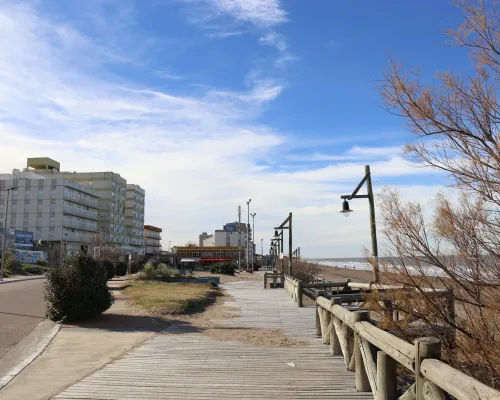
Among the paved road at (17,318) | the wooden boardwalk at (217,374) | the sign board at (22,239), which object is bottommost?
the wooden boardwalk at (217,374)

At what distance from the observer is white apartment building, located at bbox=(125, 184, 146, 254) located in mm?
125062

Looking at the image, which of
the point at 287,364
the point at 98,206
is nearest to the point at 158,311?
the point at 287,364

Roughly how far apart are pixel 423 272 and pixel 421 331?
1.01 m

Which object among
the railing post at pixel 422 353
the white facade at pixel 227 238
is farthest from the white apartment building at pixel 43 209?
the railing post at pixel 422 353

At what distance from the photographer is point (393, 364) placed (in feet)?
16.4

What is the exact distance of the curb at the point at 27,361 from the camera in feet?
21.8

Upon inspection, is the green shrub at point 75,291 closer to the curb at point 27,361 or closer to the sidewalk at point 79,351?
the sidewalk at point 79,351

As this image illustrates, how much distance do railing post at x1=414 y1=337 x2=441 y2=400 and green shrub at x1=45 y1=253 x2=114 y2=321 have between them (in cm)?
1059

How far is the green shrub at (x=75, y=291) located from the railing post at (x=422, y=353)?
10.6 m

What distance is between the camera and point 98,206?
10725cm

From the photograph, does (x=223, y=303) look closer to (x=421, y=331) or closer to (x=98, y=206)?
(x=421, y=331)

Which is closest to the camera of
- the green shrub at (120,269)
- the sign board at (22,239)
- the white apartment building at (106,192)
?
the green shrub at (120,269)

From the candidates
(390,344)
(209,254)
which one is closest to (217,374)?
(390,344)

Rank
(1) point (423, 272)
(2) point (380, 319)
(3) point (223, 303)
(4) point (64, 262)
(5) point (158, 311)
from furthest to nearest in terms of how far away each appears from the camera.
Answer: (3) point (223, 303) → (5) point (158, 311) → (4) point (64, 262) → (2) point (380, 319) → (1) point (423, 272)
